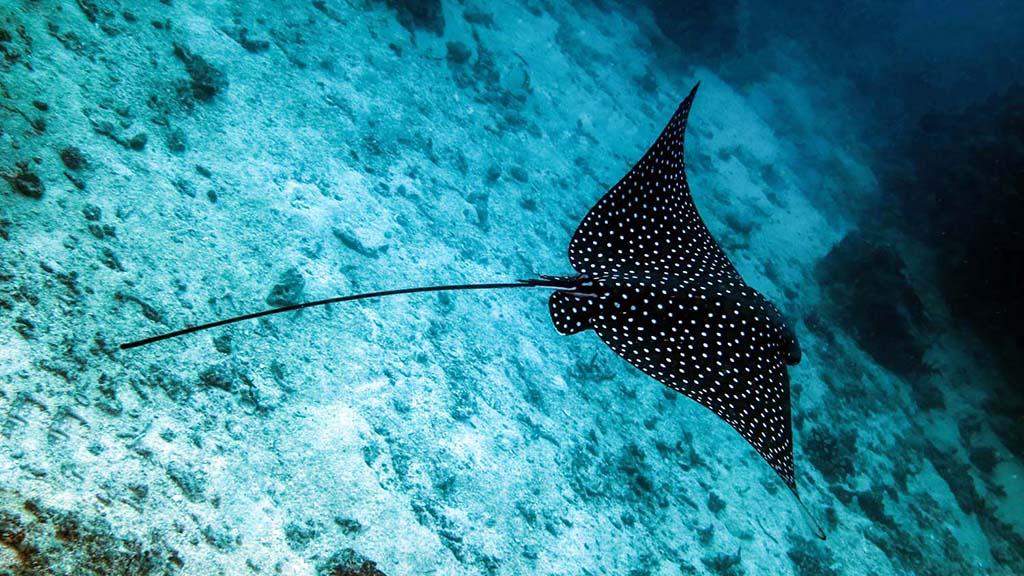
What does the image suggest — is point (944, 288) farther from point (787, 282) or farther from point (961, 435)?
point (787, 282)

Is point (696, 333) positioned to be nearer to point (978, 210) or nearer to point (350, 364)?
point (350, 364)

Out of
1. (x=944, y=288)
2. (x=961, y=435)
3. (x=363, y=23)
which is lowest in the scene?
(x=363, y=23)

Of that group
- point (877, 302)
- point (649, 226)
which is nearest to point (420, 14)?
point (649, 226)

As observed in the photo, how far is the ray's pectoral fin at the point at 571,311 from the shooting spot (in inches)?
139

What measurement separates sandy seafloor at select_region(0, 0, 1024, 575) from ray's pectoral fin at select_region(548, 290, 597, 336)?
3.03 ft

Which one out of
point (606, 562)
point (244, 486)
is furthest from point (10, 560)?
point (606, 562)

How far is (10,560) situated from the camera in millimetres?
1777

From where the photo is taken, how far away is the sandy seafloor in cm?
246

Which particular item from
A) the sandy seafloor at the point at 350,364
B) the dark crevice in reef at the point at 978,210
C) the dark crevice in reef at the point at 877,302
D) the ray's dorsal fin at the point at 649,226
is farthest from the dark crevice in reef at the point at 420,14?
the dark crevice in reef at the point at 978,210

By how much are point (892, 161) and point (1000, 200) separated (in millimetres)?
4317

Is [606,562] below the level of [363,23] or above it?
below

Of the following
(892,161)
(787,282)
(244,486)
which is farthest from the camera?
(892,161)

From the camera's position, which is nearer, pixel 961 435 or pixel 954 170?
pixel 961 435

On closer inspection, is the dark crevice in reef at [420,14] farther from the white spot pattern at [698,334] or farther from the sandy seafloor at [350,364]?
the white spot pattern at [698,334]
